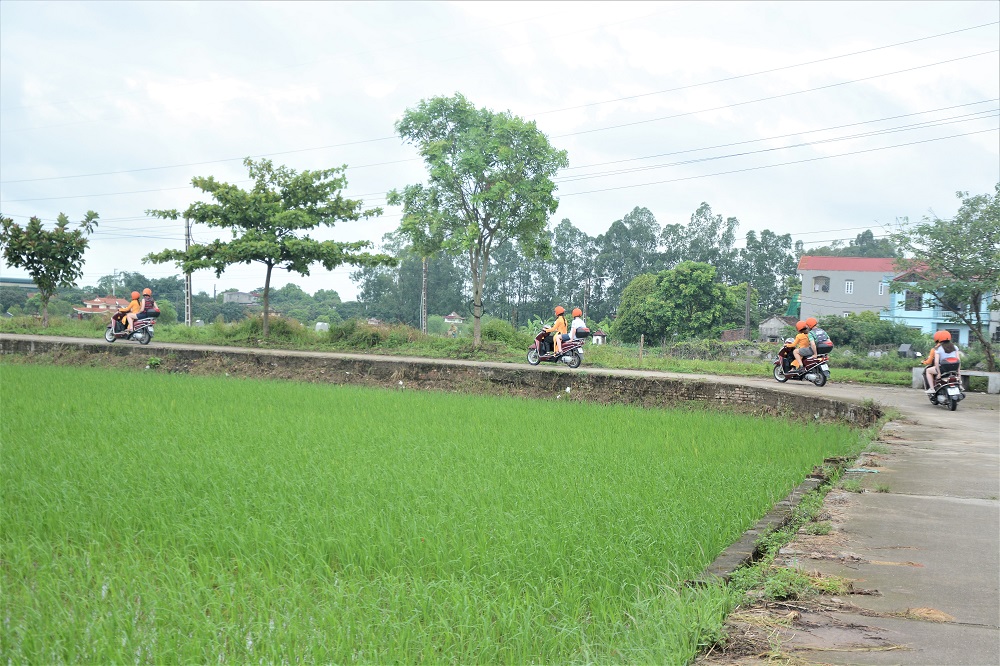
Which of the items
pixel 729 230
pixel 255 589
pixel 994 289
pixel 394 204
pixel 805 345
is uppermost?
pixel 729 230

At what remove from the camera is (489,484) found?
482 centimetres

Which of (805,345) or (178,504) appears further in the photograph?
(805,345)

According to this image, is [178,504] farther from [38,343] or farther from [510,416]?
[38,343]

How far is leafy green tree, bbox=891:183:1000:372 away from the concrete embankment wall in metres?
5.20

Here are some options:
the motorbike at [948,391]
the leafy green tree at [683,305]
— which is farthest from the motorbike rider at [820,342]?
the leafy green tree at [683,305]

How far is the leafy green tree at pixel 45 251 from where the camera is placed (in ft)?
71.7

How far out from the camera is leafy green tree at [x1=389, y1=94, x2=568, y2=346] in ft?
60.1

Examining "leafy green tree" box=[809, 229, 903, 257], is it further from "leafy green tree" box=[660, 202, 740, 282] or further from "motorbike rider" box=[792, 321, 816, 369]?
"motorbike rider" box=[792, 321, 816, 369]

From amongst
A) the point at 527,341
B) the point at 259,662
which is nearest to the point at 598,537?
the point at 259,662

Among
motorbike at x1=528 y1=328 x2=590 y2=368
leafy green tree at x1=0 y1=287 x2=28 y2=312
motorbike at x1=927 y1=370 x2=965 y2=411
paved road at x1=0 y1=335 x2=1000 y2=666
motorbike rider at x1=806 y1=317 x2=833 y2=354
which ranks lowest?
paved road at x1=0 y1=335 x2=1000 y2=666

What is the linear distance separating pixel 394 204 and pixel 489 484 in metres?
15.1

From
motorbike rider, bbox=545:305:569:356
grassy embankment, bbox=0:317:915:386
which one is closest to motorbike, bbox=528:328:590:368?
motorbike rider, bbox=545:305:569:356

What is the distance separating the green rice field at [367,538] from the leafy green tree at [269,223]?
11553 millimetres

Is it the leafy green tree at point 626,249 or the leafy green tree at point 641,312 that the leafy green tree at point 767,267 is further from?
the leafy green tree at point 641,312
